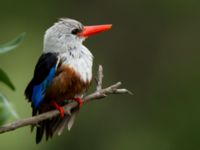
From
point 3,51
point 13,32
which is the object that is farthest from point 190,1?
point 3,51

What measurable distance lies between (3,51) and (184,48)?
15458mm

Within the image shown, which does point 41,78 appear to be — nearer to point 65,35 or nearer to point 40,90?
point 40,90

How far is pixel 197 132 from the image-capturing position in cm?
1792

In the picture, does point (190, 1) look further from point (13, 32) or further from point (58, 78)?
point (58, 78)

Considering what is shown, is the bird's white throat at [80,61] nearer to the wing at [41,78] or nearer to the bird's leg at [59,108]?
the wing at [41,78]

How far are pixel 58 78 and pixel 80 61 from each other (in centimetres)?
19

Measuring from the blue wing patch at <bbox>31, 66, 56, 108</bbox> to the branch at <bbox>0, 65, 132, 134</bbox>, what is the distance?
192mm

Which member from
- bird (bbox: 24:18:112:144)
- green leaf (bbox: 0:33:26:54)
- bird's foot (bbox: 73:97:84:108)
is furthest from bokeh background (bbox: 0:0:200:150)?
green leaf (bbox: 0:33:26:54)

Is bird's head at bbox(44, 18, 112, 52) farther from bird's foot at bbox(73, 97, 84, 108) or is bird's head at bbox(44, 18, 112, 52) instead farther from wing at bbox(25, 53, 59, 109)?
bird's foot at bbox(73, 97, 84, 108)

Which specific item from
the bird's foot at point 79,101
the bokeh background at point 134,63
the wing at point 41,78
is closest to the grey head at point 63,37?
the wing at point 41,78

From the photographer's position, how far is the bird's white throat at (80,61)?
790cm

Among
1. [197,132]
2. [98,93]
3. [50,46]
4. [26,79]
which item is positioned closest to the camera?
[98,93]

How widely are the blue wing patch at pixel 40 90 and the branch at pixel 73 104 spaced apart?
0.19 m

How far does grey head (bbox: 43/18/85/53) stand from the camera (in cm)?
816
